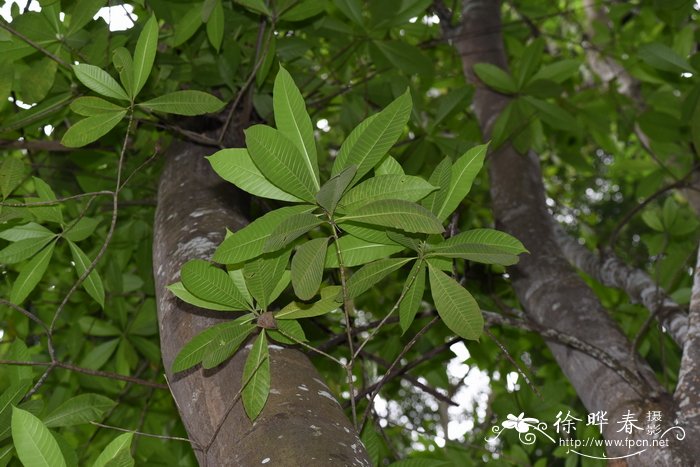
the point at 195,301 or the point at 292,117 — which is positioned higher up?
the point at 292,117

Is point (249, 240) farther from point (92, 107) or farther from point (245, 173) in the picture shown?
point (92, 107)

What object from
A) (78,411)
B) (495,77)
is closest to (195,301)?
(78,411)

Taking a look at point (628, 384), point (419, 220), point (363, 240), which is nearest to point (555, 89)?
point (628, 384)

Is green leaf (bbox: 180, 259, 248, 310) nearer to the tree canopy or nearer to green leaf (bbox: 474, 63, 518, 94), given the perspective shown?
the tree canopy

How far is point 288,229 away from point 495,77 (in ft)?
4.49

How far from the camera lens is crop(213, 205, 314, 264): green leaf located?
95 centimetres

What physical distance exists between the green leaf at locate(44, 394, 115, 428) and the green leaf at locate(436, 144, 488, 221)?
82 centimetres

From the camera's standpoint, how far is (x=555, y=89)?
2.04 meters

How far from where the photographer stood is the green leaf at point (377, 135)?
0.97 metres

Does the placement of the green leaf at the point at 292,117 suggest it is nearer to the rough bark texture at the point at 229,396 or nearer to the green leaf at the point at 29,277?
the rough bark texture at the point at 229,396

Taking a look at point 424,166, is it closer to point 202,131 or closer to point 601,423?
Answer: point 202,131

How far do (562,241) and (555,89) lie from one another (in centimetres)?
48

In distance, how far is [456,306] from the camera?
1.04m

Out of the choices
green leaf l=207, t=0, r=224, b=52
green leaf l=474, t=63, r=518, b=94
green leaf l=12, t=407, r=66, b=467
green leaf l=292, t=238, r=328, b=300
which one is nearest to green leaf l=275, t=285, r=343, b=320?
green leaf l=292, t=238, r=328, b=300
